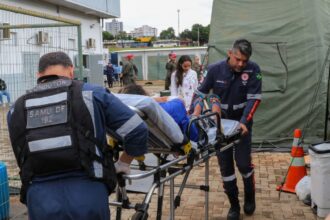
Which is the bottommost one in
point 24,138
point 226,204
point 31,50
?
point 226,204

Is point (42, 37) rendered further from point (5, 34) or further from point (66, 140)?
point (66, 140)

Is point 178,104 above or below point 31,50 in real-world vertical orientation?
below

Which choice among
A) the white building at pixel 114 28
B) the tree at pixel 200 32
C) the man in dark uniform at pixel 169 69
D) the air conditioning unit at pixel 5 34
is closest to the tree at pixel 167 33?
the white building at pixel 114 28

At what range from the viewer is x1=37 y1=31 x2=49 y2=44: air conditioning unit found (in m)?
6.73

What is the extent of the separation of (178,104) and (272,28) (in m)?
5.96

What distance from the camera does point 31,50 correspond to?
6.54 meters

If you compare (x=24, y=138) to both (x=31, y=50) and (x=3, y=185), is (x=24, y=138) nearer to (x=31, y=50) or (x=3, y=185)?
(x=3, y=185)

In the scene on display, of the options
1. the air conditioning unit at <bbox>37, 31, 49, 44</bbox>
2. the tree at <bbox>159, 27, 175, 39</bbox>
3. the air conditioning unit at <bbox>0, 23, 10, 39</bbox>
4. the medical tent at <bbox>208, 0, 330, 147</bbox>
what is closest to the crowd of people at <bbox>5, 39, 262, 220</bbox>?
the air conditioning unit at <bbox>0, 23, 10, 39</bbox>

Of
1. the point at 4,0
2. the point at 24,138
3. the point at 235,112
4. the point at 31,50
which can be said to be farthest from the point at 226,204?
the point at 4,0

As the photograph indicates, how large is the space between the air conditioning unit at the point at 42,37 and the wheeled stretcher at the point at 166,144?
10.0ft

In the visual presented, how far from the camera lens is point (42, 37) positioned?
702 centimetres

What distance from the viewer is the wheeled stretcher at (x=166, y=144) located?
336 cm

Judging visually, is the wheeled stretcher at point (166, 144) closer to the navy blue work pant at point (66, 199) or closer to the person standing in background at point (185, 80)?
the navy blue work pant at point (66, 199)

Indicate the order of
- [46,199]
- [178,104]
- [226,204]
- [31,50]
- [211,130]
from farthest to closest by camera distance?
[31,50] < [226,204] < [211,130] < [178,104] < [46,199]
